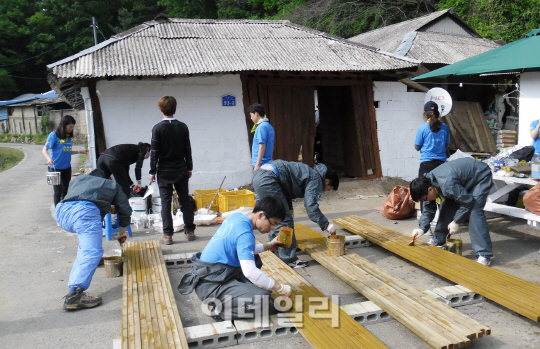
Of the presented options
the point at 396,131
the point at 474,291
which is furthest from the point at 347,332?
the point at 396,131

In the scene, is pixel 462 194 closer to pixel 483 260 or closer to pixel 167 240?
pixel 483 260

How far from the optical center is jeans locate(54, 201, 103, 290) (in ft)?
12.7

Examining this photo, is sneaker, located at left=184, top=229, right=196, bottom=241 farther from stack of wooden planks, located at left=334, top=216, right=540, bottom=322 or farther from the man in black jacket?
stack of wooden planks, located at left=334, top=216, right=540, bottom=322

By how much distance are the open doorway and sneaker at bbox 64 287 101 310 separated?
6.83 m

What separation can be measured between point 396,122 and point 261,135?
4710 mm

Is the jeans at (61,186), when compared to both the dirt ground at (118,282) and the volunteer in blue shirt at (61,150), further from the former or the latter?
the dirt ground at (118,282)

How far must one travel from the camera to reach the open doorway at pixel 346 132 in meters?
9.46

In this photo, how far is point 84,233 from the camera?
13.2 ft

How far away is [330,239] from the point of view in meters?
4.85

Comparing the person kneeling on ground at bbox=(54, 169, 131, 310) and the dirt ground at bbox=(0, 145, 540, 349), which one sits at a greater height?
the person kneeling on ground at bbox=(54, 169, 131, 310)

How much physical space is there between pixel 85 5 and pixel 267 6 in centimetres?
1772

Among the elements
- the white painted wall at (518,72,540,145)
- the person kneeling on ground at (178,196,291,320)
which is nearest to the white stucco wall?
the white painted wall at (518,72,540,145)

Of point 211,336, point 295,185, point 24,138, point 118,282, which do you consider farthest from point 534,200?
point 24,138

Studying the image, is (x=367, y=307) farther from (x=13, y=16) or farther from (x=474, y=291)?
(x=13, y=16)
